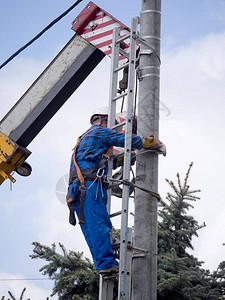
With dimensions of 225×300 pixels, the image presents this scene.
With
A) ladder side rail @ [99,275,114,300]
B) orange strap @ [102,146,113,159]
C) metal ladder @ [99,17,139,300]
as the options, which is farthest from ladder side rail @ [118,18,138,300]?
orange strap @ [102,146,113,159]

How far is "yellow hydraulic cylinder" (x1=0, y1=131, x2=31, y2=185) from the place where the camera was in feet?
24.8

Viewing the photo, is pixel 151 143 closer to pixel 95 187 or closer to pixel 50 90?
pixel 95 187

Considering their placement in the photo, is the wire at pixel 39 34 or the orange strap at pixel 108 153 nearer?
the orange strap at pixel 108 153

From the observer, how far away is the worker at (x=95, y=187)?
215 inches

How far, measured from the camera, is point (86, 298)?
25.9ft

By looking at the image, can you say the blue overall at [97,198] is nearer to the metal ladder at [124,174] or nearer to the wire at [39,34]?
the metal ladder at [124,174]

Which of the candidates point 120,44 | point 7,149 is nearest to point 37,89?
point 7,149

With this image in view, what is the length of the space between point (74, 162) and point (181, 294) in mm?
3411

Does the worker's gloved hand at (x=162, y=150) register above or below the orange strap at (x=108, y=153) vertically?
below

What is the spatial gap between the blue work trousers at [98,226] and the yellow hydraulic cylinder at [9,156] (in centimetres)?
194

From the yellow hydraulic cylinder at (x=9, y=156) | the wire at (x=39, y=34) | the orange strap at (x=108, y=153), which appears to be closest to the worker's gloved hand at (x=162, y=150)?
the orange strap at (x=108, y=153)

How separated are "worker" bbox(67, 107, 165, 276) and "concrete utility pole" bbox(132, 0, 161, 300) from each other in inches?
9.0

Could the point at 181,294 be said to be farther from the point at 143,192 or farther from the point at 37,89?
the point at 37,89

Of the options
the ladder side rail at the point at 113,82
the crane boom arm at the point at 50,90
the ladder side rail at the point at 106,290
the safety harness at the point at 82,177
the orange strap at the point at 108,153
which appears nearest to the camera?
the ladder side rail at the point at 106,290
